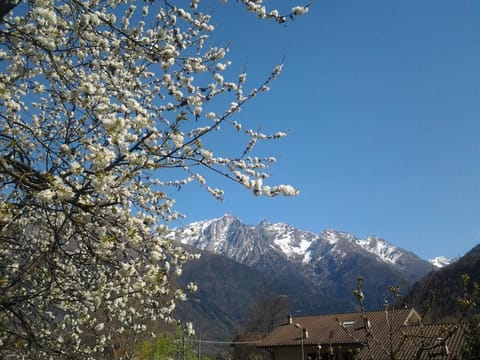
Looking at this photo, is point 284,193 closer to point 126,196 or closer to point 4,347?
point 126,196

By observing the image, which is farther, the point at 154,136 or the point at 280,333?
the point at 280,333

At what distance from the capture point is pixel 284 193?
5.04 metres

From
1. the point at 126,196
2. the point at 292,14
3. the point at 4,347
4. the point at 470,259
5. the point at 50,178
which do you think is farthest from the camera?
the point at 470,259

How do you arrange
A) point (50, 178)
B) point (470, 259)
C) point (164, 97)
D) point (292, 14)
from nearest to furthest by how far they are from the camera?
1. point (50, 178)
2. point (292, 14)
3. point (164, 97)
4. point (470, 259)

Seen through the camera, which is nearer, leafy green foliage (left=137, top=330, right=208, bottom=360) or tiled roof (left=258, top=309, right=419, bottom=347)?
leafy green foliage (left=137, top=330, right=208, bottom=360)

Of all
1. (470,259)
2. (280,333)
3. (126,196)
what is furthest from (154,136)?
(470,259)

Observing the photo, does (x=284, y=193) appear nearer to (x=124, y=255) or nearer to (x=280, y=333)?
(x=124, y=255)

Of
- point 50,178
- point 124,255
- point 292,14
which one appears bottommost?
point 124,255

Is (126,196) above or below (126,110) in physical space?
below

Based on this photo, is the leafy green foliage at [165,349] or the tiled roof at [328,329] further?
the tiled roof at [328,329]

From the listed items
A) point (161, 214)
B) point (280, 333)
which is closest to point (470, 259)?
point (280, 333)

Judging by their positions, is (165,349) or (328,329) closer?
(165,349)

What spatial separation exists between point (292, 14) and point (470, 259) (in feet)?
386

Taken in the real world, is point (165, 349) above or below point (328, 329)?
above
